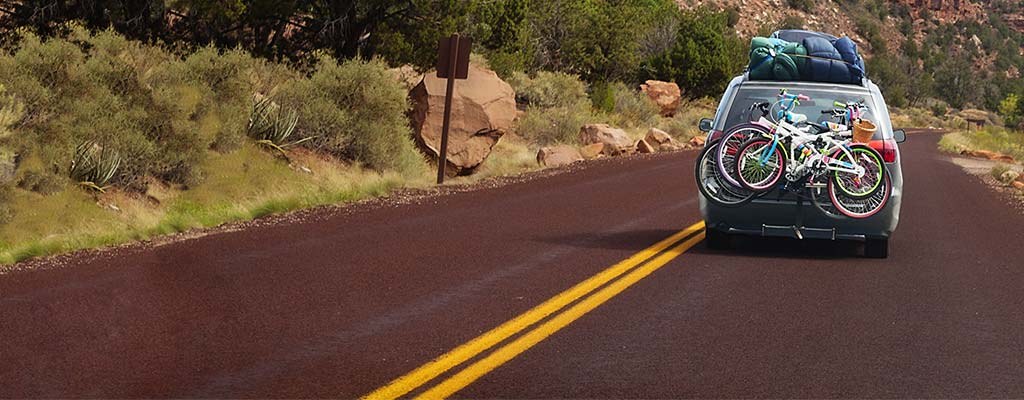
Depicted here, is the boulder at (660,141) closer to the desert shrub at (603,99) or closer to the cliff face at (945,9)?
the desert shrub at (603,99)

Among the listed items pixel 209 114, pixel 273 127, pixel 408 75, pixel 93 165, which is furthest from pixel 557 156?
pixel 93 165

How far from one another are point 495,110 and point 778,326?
51.4 feet

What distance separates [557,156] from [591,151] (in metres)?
2.98

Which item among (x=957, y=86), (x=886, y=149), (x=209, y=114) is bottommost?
(x=957, y=86)

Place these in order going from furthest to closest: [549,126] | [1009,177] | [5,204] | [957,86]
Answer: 1. [957,86]
2. [549,126]
3. [1009,177]
4. [5,204]

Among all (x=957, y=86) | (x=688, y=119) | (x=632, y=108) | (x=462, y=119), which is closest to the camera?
(x=462, y=119)

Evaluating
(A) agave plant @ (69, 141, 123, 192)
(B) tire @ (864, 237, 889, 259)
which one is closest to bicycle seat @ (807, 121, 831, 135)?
(B) tire @ (864, 237, 889, 259)

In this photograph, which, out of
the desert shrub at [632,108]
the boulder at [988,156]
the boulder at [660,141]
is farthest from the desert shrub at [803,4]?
the boulder at [660,141]

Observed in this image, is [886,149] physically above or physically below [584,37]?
above

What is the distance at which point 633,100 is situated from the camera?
165ft

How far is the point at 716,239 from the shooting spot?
41.9 feet

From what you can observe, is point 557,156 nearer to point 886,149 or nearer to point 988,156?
point 886,149

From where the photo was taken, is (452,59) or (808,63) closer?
(808,63)

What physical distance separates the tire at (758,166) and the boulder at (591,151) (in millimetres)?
19093
